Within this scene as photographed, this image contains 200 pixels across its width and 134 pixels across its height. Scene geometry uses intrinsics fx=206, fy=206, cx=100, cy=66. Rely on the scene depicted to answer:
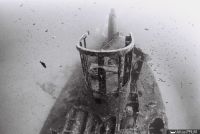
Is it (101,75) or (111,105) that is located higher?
(101,75)

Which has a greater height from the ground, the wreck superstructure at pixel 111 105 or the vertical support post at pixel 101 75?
the vertical support post at pixel 101 75

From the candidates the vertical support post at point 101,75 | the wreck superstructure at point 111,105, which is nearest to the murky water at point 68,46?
the wreck superstructure at point 111,105

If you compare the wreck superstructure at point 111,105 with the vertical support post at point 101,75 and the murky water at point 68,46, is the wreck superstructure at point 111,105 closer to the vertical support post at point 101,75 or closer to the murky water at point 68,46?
the vertical support post at point 101,75

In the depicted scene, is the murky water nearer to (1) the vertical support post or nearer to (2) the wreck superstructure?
(2) the wreck superstructure

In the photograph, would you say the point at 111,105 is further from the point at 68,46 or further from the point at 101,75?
the point at 68,46

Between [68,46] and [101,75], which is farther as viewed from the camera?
[68,46]

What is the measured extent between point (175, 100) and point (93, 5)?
1041 mm

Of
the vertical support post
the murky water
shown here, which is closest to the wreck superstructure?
the vertical support post

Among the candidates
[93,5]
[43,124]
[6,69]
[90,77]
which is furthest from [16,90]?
[93,5]

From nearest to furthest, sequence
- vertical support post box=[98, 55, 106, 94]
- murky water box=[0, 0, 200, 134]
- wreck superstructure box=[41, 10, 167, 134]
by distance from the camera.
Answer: vertical support post box=[98, 55, 106, 94], wreck superstructure box=[41, 10, 167, 134], murky water box=[0, 0, 200, 134]

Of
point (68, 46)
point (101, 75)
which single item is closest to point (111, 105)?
point (101, 75)

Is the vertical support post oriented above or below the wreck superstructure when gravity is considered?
above

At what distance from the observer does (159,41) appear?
1.79 m

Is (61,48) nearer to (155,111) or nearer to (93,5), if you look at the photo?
(93,5)
